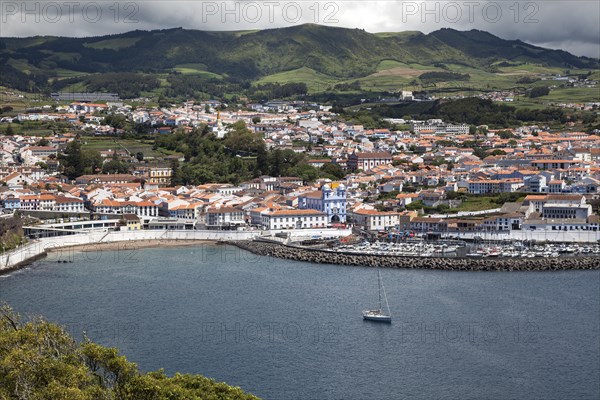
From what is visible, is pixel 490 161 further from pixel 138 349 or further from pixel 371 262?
pixel 138 349

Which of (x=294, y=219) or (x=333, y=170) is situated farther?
(x=333, y=170)

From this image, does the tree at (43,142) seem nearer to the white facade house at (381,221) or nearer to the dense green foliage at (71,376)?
the white facade house at (381,221)

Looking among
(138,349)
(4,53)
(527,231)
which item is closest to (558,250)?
(527,231)

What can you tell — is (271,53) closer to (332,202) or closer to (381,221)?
(332,202)

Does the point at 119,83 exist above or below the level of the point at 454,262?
above

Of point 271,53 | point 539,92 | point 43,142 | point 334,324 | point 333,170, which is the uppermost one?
point 271,53

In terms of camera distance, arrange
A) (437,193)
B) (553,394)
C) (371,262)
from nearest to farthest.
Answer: (553,394) < (371,262) < (437,193)

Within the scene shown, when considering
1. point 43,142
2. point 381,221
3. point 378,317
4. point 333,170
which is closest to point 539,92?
point 333,170

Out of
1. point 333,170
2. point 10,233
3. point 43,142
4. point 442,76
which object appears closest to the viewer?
point 10,233
